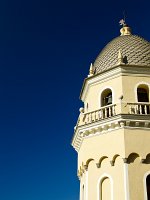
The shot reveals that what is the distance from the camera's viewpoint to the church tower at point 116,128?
1833 cm

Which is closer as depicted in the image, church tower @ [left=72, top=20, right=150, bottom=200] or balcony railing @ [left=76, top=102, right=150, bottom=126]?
church tower @ [left=72, top=20, right=150, bottom=200]

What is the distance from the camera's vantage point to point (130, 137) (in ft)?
61.8

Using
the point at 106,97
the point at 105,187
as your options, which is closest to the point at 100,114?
the point at 106,97

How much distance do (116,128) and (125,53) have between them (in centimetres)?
546

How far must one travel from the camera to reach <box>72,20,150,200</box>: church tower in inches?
722

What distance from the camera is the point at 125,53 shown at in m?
22.6

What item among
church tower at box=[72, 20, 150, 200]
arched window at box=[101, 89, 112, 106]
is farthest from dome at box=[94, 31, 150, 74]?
arched window at box=[101, 89, 112, 106]

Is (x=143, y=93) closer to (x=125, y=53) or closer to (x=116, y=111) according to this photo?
(x=116, y=111)

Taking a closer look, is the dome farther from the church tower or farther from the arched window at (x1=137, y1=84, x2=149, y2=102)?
the arched window at (x1=137, y1=84, x2=149, y2=102)

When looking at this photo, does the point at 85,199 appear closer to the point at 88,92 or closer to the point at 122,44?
the point at 88,92

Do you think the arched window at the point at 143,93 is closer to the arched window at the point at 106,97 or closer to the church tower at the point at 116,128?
the church tower at the point at 116,128

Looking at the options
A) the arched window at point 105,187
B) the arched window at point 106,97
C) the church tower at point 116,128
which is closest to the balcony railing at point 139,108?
the church tower at point 116,128

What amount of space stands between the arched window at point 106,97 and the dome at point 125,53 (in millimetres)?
1416

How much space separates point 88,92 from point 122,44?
3.76 m
